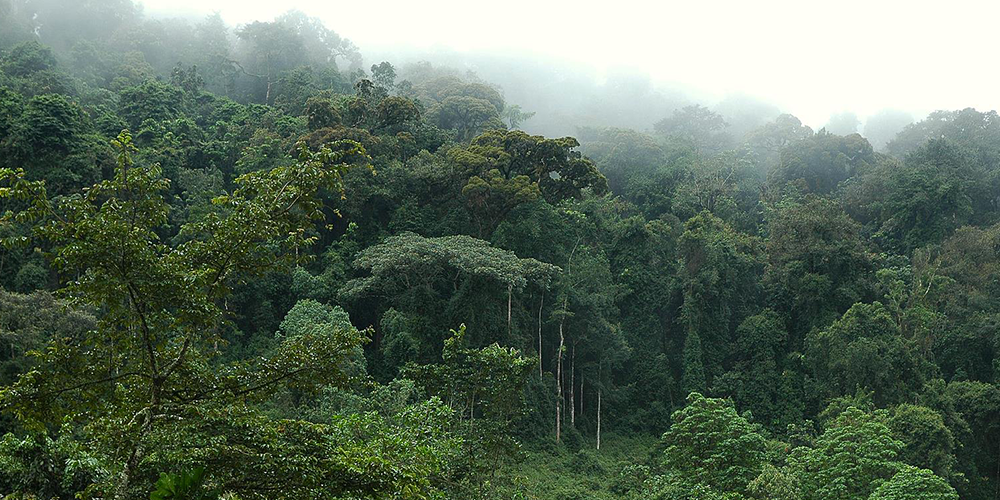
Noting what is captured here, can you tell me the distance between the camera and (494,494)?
1016 cm

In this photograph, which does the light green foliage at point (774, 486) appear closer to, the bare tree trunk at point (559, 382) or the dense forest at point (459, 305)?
the dense forest at point (459, 305)

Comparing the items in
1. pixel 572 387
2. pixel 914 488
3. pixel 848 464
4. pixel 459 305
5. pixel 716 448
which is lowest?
pixel 572 387

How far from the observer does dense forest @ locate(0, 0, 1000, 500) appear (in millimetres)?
5043

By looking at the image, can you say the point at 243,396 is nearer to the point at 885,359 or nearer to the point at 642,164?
the point at 885,359

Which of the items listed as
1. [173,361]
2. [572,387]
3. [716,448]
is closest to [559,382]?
[572,387]

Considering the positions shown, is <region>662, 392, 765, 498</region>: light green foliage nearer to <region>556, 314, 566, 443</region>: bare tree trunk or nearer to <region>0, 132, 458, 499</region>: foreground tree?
<region>556, 314, 566, 443</region>: bare tree trunk

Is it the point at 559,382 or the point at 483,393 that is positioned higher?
the point at 483,393

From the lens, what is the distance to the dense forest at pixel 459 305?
504 centimetres

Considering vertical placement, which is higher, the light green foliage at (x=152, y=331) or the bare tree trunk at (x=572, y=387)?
the light green foliage at (x=152, y=331)

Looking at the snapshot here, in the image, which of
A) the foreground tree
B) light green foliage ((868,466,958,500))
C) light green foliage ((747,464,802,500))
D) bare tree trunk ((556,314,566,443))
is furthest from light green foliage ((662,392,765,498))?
the foreground tree

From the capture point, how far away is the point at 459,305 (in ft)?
61.4

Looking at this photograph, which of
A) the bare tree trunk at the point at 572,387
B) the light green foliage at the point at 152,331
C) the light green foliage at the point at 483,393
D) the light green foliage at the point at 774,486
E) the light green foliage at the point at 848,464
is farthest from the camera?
the bare tree trunk at the point at 572,387

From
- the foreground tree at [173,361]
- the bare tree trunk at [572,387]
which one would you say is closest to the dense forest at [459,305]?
the foreground tree at [173,361]

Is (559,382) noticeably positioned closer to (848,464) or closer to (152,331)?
(848,464)
